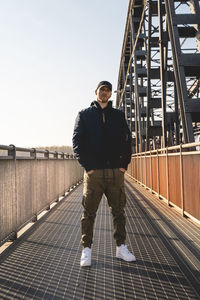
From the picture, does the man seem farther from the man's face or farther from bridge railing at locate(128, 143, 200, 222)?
bridge railing at locate(128, 143, 200, 222)

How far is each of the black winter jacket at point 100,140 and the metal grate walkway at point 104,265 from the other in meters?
1.10

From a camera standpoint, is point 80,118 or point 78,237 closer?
point 80,118

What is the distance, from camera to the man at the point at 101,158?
3373 millimetres

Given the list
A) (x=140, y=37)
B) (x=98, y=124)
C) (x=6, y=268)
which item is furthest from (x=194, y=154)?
(x=140, y=37)

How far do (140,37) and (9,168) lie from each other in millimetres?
18176

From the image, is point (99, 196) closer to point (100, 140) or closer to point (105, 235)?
point (100, 140)

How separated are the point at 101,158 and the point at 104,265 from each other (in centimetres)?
116

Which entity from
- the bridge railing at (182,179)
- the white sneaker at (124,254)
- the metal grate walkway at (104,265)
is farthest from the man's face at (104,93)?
the bridge railing at (182,179)

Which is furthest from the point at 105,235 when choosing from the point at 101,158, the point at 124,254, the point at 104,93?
the point at 104,93

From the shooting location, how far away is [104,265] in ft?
10.9

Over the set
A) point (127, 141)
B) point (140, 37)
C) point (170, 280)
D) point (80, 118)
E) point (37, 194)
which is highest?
point (140, 37)

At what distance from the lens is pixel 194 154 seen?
5.17 m

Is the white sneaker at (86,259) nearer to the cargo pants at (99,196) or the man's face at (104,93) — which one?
the cargo pants at (99,196)

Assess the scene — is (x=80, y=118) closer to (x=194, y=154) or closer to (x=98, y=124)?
Result: (x=98, y=124)
